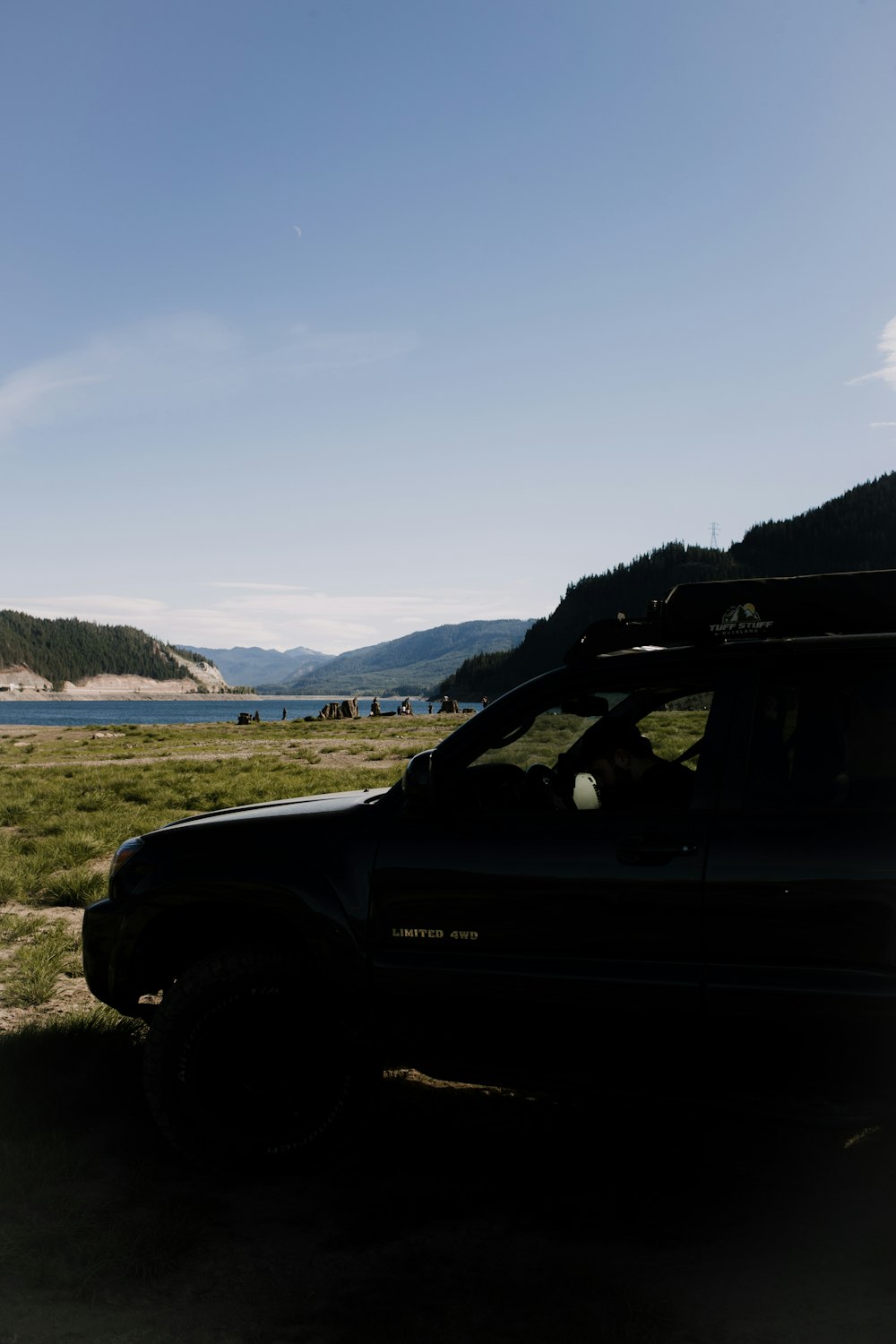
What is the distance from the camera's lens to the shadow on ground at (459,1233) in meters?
2.89

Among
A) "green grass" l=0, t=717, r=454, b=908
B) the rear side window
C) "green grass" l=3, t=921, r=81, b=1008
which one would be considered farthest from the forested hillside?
the rear side window

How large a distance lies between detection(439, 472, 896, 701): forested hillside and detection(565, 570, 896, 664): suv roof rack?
162 meters

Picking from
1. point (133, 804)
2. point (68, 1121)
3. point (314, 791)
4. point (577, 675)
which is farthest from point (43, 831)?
point (577, 675)

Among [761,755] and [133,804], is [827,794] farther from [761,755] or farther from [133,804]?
[133,804]

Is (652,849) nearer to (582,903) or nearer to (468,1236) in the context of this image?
(582,903)

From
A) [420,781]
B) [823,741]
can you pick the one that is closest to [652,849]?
[823,741]

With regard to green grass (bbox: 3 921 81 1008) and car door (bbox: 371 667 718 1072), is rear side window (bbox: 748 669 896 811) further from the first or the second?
green grass (bbox: 3 921 81 1008)

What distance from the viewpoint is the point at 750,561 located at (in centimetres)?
18338

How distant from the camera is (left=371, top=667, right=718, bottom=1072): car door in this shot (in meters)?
3.34

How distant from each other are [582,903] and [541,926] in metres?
0.17

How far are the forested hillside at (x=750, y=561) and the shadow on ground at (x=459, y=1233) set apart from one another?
161723 millimetres

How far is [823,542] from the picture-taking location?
17625 cm

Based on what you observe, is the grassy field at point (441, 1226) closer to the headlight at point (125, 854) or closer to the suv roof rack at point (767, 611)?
the suv roof rack at point (767, 611)

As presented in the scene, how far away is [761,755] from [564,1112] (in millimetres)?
2130
